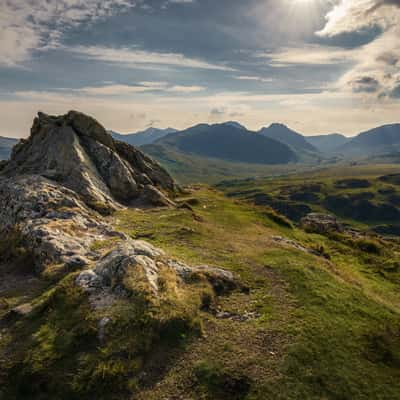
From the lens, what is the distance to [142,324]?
1384cm

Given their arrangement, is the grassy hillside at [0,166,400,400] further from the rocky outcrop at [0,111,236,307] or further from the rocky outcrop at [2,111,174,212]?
the rocky outcrop at [2,111,174,212]

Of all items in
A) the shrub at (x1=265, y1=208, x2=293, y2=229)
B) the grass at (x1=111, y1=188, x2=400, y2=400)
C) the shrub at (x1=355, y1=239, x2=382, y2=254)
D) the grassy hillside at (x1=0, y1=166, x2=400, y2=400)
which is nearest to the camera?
the grassy hillside at (x1=0, y1=166, x2=400, y2=400)

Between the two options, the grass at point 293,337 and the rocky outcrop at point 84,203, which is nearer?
the grass at point 293,337

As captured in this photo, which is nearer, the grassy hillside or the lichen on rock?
the grassy hillside

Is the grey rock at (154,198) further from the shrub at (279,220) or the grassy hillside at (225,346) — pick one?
the grassy hillside at (225,346)

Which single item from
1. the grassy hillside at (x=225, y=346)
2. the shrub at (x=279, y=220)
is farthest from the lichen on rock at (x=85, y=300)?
the shrub at (x=279, y=220)

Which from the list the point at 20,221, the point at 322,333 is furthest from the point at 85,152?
the point at 322,333

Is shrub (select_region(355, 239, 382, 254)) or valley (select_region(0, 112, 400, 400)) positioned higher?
valley (select_region(0, 112, 400, 400))

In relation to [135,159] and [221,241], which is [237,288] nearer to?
[221,241]

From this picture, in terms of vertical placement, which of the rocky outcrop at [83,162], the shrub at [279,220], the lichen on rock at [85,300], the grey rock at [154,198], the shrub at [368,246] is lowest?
the shrub at [368,246]

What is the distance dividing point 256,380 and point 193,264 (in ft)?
36.4

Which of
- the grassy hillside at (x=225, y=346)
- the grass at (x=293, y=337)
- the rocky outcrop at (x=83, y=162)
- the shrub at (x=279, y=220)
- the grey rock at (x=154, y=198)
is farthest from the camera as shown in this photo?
the shrub at (x=279, y=220)

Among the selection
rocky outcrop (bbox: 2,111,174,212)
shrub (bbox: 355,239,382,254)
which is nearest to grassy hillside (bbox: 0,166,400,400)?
rocky outcrop (bbox: 2,111,174,212)

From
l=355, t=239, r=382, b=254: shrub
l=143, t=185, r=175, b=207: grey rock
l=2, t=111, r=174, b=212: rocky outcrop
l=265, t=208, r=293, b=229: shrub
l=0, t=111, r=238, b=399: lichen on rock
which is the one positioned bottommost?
l=355, t=239, r=382, b=254: shrub
